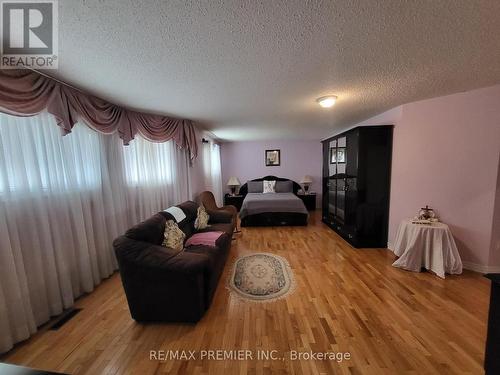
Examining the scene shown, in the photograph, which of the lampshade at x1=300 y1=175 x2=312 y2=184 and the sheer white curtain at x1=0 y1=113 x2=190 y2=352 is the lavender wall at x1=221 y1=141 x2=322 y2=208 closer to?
the lampshade at x1=300 y1=175 x2=312 y2=184

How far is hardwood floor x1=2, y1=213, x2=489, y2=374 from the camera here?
1366 millimetres

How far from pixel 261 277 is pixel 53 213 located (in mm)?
2243

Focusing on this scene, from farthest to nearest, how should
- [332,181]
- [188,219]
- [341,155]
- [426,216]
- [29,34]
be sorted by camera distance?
[332,181] → [341,155] → [188,219] → [426,216] → [29,34]

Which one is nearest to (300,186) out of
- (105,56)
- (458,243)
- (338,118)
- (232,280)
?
(338,118)

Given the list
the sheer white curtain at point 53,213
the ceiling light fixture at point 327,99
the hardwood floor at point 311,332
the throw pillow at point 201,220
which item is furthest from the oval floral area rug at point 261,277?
the ceiling light fixture at point 327,99

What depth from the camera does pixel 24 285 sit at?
1.56 meters

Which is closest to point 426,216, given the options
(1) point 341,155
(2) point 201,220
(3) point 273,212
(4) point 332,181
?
(1) point 341,155

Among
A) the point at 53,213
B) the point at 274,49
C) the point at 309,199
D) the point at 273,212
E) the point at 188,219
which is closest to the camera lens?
the point at 274,49

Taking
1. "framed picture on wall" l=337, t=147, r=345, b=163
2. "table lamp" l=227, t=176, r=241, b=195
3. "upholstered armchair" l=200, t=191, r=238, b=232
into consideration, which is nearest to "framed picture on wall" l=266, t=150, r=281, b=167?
"table lamp" l=227, t=176, r=241, b=195

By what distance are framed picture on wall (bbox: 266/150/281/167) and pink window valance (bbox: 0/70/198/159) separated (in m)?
3.51

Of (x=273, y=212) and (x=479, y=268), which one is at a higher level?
(x=273, y=212)

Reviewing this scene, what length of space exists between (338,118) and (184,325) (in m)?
3.84

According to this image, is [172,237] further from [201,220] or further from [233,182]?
[233,182]

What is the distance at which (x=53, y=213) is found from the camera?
1.82 m
